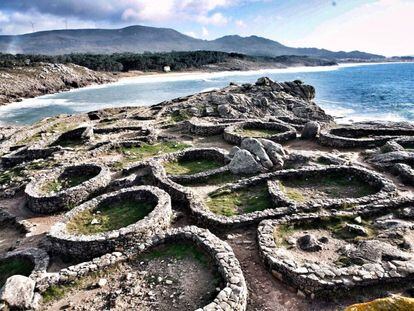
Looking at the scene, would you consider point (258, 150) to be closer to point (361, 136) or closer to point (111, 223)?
point (111, 223)

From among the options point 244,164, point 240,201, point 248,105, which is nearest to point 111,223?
point 240,201

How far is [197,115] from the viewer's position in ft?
123

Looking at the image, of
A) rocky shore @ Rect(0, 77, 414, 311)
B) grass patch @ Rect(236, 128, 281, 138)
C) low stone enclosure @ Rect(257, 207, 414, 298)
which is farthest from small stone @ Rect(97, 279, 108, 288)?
grass patch @ Rect(236, 128, 281, 138)

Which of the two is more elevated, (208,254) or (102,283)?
(208,254)

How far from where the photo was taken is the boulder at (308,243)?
12.1 meters

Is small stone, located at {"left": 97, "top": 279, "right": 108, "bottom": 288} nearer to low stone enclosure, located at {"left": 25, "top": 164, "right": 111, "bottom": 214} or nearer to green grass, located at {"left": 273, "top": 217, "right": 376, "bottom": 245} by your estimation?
green grass, located at {"left": 273, "top": 217, "right": 376, "bottom": 245}

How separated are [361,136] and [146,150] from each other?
15.5 m

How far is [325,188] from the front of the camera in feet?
56.0

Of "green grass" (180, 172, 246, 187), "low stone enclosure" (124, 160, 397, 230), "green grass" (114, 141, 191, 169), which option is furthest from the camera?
"green grass" (114, 141, 191, 169)

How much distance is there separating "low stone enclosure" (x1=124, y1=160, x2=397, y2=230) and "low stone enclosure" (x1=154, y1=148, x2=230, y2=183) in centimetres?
44

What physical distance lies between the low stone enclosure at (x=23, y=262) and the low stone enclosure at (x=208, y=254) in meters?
1.43

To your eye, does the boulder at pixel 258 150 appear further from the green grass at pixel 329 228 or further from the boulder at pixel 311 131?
the boulder at pixel 311 131

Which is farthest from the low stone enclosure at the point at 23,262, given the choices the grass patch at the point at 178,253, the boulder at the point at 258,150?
the boulder at the point at 258,150

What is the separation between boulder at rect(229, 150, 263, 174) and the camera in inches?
749
